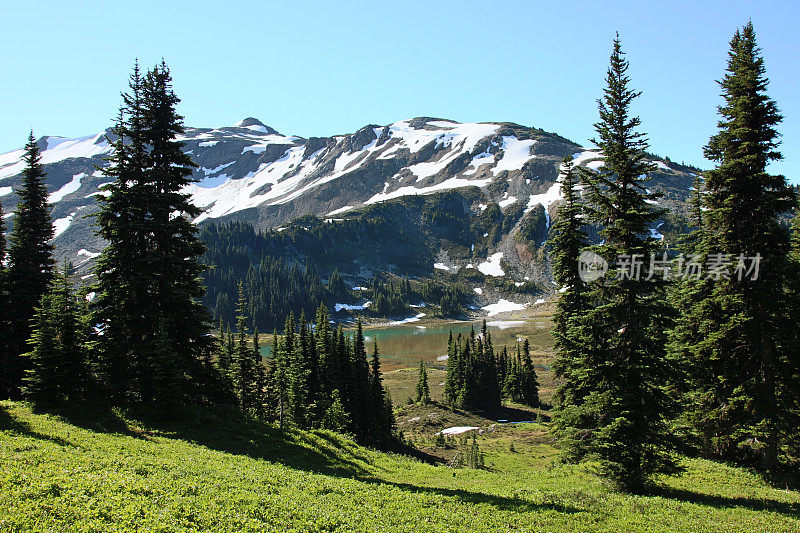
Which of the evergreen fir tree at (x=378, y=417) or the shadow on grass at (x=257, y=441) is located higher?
the shadow on grass at (x=257, y=441)

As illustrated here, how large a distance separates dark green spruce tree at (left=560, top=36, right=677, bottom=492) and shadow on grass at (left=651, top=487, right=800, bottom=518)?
98 cm

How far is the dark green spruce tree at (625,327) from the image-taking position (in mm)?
18047

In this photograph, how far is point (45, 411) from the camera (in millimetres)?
18594

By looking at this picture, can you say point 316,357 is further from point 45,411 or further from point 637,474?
point 637,474

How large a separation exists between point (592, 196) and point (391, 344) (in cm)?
14014

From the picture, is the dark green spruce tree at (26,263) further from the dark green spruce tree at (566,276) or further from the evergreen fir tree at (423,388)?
the evergreen fir tree at (423,388)

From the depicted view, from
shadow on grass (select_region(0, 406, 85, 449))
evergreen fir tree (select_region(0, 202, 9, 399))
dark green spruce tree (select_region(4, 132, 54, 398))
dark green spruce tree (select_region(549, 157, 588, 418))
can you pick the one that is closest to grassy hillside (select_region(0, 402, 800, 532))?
shadow on grass (select_region(0, 406, 85, 449))

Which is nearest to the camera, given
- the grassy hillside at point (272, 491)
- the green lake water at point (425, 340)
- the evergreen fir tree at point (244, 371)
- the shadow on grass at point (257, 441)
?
the grassy hillside at point (272, 491)

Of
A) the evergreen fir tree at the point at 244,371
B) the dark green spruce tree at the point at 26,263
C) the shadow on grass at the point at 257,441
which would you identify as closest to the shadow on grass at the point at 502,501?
the shadow on grass at the point at 257,441

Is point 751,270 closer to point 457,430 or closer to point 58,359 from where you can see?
point 58,359

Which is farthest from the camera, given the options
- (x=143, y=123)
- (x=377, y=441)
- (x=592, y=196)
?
(x=377, y=441)

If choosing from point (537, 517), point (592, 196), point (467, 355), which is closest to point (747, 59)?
point (592, 196)

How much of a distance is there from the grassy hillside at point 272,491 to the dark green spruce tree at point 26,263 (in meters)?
11.3

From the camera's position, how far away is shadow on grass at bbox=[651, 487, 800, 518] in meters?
16.0
